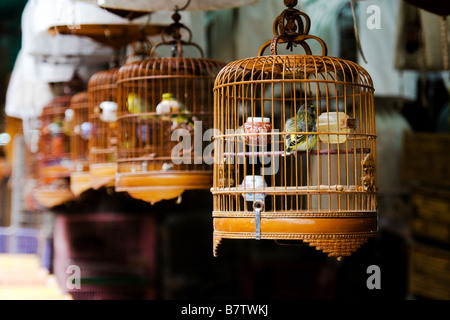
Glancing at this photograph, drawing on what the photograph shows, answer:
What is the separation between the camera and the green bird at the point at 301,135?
294cm

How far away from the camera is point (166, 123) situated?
388cm

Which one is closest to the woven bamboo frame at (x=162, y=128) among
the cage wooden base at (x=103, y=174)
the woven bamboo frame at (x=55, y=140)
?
the cage wooden base at (x=103, y=174)

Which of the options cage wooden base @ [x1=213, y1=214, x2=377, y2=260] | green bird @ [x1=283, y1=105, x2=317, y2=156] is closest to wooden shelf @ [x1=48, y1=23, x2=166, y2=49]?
green bird @ [x1=283, y1=105, x2=317, y2=156]

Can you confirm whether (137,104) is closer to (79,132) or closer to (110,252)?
(79,132)

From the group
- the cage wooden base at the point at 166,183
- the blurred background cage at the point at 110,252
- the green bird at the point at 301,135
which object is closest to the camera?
the green bird at the point at 301,135

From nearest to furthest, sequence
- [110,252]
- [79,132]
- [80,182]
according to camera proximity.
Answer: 1. [80,182]
2. [79,132]
3. [110,252]

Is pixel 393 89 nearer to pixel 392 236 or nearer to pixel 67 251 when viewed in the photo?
pixel 392 236

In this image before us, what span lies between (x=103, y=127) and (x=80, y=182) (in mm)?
413

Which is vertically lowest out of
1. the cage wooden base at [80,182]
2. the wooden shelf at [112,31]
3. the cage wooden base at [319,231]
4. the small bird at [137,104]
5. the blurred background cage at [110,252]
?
the blurred background cage at [110,252]

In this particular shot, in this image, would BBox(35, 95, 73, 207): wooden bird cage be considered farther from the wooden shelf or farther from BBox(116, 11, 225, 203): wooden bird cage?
BBox(116, 11, 225, 203): wooden bird cage

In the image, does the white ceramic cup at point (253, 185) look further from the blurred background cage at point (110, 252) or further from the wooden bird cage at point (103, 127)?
the blurred background cage at point (110, 252)

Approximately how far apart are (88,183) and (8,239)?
5.78m

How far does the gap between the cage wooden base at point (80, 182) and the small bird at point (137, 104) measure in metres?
1.00

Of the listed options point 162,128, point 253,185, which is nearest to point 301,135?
point 253,185
